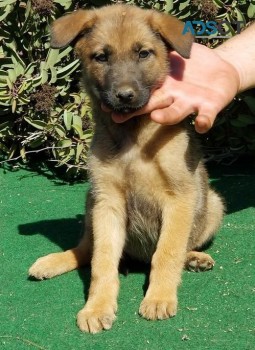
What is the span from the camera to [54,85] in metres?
5.86

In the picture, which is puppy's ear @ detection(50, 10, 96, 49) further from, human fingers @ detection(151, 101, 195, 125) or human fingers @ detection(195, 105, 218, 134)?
human fingers @ detection(195, 105, 218, 134)

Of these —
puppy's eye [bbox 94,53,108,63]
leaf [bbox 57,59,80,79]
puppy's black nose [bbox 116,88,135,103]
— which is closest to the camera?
puppy's black nose [bbox 116,88,135,103]

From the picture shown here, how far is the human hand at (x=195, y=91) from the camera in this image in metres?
3.54

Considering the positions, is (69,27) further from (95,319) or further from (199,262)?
(95,319)

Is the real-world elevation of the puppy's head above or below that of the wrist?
above

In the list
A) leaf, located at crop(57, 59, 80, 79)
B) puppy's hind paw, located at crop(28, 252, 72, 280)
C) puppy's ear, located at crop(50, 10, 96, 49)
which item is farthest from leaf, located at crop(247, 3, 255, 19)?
puppy's hind paw, located at crop(28, 252, 72, 280)

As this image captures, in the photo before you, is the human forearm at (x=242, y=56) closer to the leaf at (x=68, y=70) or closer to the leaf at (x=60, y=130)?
the leaf at (x=68, y=70)

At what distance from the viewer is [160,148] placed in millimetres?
3709

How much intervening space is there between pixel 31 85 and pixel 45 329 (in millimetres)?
2932

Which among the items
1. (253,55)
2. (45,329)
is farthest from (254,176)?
(45,329)

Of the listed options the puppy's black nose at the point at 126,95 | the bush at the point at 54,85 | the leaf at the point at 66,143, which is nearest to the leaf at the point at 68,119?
the bush at the point at 54,85

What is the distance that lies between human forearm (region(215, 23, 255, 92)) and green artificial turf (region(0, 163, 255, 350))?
1013mm

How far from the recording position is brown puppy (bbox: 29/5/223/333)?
11.8ft

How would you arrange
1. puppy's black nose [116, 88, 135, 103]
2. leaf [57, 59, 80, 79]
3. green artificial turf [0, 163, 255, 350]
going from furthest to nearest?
1. leaf [57, 59, 80, 79]
2. puppy's black nose [116, 88, 135, 103]
3. green artificial turf [0, 163, 255, 350]
